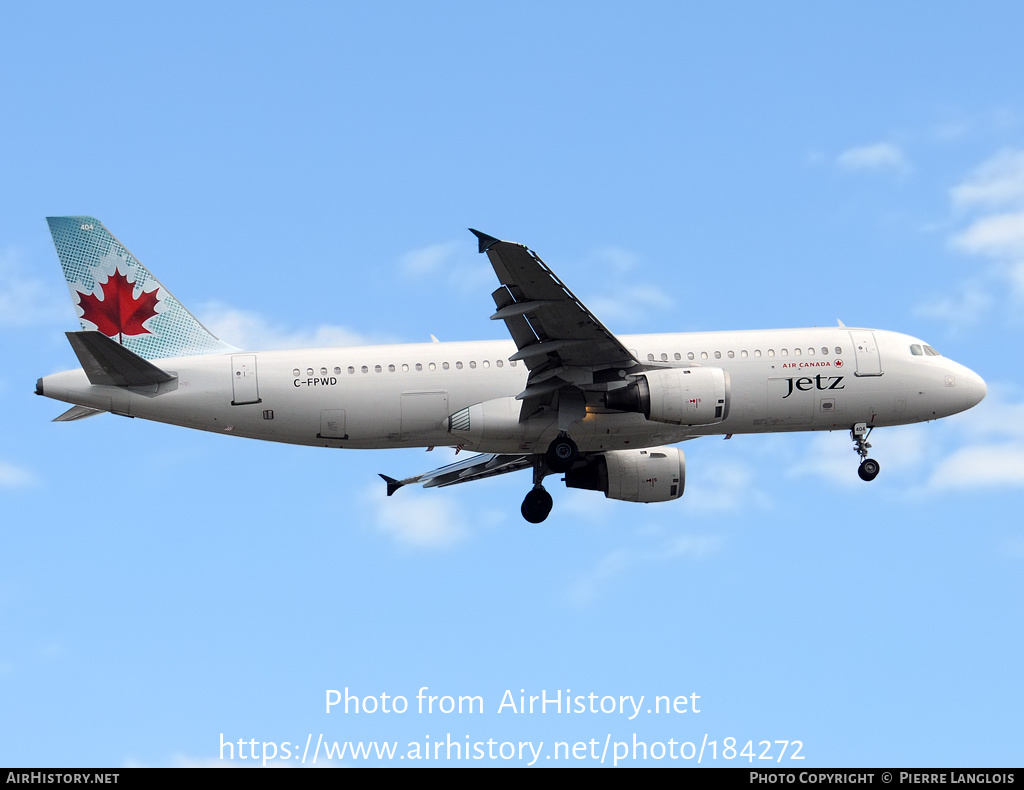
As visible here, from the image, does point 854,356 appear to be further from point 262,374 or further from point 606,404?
point 262,374

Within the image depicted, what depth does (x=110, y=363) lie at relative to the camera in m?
36.4

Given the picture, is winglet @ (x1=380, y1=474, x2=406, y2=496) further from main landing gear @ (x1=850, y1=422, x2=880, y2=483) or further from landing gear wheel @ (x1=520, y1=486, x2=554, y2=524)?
main landing gear @ (x1=850, y1=422, x2=880, y2=483)

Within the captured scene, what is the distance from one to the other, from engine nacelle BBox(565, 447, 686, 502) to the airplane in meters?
1.15

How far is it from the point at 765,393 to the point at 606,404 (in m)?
5.27

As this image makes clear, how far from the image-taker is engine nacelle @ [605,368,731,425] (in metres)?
36.0

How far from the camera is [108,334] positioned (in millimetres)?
39625

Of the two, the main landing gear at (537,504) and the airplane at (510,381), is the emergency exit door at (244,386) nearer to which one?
the airplane at (510,381)

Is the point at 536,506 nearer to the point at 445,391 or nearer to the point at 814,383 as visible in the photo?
the point at 445,391

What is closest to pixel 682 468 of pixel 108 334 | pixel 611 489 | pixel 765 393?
pixel 611 489

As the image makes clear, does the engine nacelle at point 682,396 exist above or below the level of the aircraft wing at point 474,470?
below

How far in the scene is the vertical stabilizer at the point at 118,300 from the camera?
39.5 meters

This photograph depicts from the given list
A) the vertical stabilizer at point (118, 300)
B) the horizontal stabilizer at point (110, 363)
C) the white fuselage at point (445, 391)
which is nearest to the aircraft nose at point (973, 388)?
the white fuselage at point (445, 391)

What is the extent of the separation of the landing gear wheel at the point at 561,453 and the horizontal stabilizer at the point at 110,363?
11204 mm

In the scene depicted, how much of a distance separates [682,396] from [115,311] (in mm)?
17496
